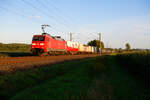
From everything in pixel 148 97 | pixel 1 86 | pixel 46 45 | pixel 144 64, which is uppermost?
pixel 46 45

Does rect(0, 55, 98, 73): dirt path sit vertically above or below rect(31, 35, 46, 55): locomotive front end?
below

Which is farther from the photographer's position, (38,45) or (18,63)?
(38,45)

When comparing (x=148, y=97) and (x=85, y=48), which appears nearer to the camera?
(x=148, y=97)

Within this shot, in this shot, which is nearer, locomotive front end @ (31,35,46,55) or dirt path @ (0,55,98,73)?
dirt path @ (0,55,98,73)

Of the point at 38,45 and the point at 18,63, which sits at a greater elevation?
the point at 38,45

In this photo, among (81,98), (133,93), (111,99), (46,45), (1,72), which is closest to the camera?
(81,98)

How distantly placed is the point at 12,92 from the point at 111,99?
4310 mm

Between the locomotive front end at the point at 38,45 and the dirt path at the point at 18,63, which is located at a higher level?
the locomotive front end at the point at 38,45

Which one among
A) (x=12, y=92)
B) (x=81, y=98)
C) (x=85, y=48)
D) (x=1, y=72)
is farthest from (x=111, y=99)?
(x=85, y=48)

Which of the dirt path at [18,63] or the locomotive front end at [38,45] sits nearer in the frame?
the dirt path at [18,63]

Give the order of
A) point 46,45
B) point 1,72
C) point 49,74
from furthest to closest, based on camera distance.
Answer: point 46,45 < point 49,74 < point 1,72

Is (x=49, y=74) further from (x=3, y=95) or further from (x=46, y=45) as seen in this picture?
(x=46, y=45)

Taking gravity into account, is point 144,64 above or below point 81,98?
above

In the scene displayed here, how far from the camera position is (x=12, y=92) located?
719 centimetres
